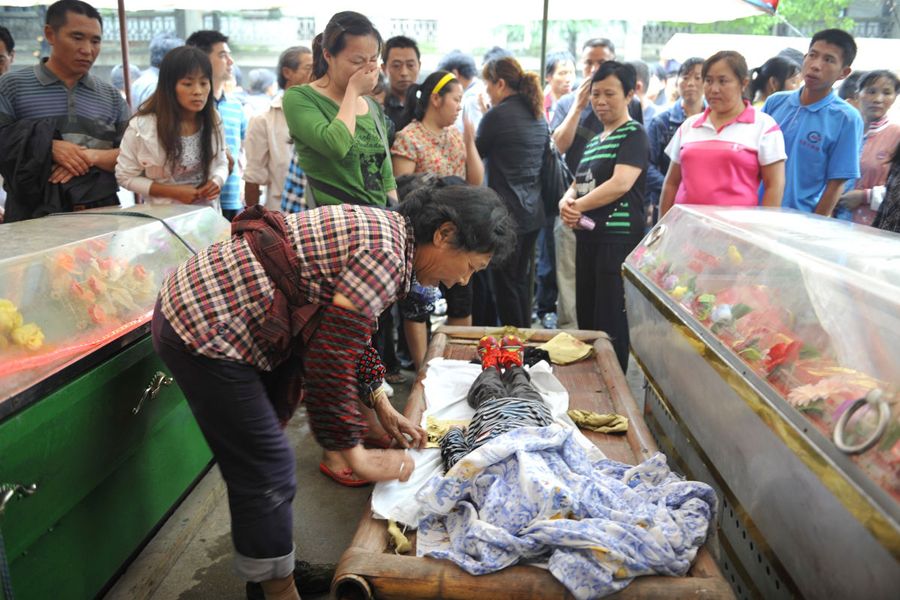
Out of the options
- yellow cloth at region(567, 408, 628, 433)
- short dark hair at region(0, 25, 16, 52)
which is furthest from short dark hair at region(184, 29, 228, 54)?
yellow cloth at region(567, 408, 628, 433)

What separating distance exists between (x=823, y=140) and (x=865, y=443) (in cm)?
292

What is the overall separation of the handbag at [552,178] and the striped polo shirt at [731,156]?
90 centimetres

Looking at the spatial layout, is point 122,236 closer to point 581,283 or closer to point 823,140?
point 581,283

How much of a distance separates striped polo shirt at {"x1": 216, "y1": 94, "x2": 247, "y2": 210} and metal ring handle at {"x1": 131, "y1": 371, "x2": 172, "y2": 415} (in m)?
2.23

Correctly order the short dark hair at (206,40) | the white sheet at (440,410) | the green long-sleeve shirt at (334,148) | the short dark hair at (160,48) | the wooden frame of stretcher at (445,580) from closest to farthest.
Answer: the wooden frame of stretcher at (445,580), the white sheet at (440,410), the green long-sleeve shirt at (334,148), the short dark hair at (206,40), the short dark hair at (160,48)

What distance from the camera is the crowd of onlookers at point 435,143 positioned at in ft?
10.7

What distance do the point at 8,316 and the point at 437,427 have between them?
56.9 inches

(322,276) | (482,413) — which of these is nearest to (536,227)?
(482,413)

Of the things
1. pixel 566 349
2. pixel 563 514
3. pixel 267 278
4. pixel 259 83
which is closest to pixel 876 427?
pixel 563 514

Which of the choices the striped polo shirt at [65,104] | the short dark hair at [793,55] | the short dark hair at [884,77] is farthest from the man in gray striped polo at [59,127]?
the short dark hair at [793,55]

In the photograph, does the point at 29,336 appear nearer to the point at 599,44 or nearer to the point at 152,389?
the point at 152,389

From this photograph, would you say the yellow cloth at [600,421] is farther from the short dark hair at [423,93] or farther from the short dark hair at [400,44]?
the short dark hair at [400,44]

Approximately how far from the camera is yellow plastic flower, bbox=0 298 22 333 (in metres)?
1.94

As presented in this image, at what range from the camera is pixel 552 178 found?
4.52 meters
